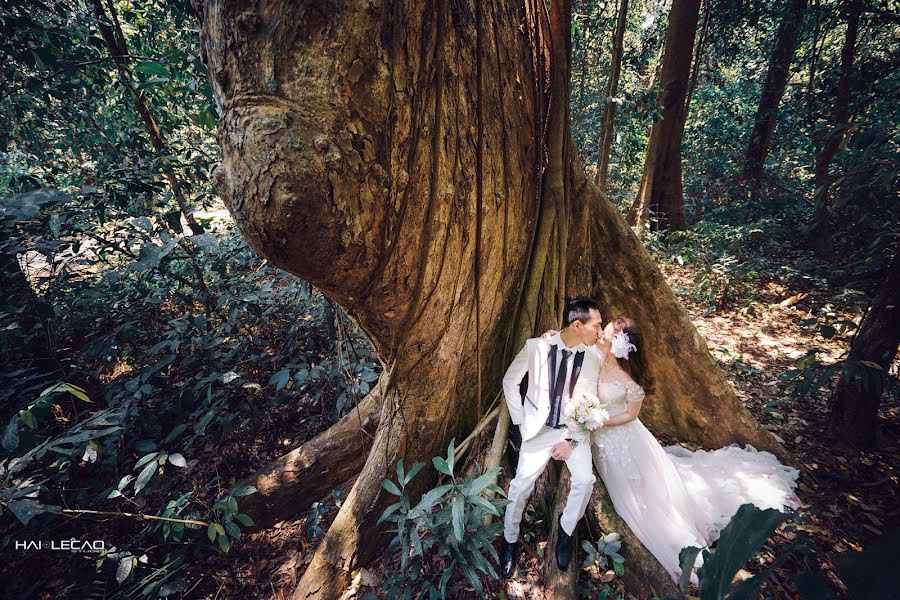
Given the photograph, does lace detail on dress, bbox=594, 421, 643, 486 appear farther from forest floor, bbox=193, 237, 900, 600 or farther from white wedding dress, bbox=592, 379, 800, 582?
forest floor, bbox=193, 237, 900, 600

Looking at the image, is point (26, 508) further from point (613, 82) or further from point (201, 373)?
point (613, 82)

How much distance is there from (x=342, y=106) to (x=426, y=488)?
230cm

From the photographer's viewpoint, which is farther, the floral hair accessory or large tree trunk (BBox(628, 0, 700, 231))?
large tree trunk (BBox(628, 0, 700, 231))

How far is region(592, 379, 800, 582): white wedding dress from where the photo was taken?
7.89 ft

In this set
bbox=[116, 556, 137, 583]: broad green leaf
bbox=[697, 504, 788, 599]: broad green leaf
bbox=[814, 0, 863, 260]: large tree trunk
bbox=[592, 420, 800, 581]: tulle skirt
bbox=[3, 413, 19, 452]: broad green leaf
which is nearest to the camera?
bbox=[697, 504, 788, 599]: broad green leaf

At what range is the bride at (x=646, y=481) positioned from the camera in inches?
94.6

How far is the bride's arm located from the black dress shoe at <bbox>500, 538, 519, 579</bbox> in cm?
96

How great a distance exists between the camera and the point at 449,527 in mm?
2094

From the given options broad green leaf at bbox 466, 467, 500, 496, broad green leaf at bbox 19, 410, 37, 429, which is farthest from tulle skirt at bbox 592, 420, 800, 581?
broad green leaf at bbox 19, 410, 37, 429

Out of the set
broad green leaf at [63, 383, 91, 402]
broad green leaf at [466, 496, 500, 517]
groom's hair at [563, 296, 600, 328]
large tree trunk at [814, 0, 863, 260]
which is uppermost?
large tree trunk at [814, 0, 863, 260]

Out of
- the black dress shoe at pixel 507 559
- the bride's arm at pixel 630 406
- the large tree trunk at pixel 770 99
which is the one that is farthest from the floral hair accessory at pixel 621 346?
the large tree trunk at pixel 770 99

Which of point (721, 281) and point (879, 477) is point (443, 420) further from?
point (721, 281)

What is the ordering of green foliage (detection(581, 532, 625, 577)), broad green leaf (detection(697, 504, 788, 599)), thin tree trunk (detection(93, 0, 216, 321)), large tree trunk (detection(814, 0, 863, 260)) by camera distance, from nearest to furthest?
broad green leaf (detection(697, 504, 788, 599)), green foliage (detection(581, 532, 625, 577)), thin tree trunk (detection(93, 0, 216, 321)), large tree trunk (detection(814, 0, 863, 260))

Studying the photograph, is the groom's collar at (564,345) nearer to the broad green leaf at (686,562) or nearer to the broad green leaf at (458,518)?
the broad green leaf at (458,518)
